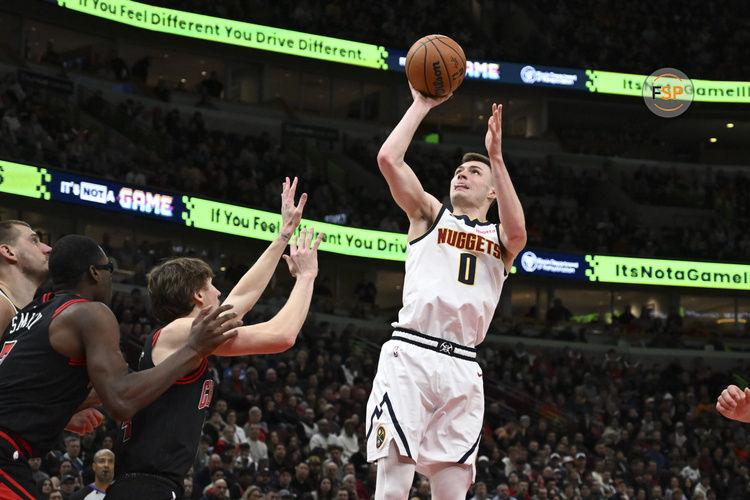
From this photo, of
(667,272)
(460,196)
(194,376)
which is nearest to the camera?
(194,376)

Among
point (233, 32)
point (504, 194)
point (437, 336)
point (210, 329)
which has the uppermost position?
point (233, 32)

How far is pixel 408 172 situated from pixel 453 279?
0.73 metres

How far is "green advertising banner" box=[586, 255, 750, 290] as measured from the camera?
29.9 meters

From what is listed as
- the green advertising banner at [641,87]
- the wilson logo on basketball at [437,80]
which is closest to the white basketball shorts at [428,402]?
the wilson logo on basketball at [437,80]

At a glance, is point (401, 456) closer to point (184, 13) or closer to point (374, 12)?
point (184, 13)

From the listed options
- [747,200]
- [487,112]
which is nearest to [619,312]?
[747,200]

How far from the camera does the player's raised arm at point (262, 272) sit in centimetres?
509

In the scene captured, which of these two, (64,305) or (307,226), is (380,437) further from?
(307,226)

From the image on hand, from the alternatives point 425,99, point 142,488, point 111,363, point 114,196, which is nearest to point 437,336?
point 425,99

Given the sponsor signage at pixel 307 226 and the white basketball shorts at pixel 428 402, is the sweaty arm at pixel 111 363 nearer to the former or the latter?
the white basketball shorts at pixel 428 402

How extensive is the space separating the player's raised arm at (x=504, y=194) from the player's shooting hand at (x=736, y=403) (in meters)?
1.52

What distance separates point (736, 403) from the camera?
17.3 ft

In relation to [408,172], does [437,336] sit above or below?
below

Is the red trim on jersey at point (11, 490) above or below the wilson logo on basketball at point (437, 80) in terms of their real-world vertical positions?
below
